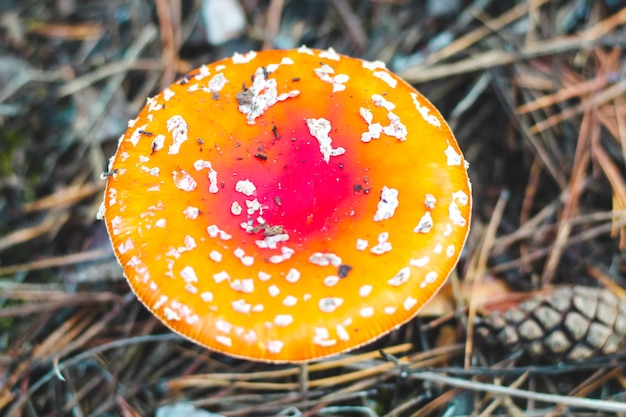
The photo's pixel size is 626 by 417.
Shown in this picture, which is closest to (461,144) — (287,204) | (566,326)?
(566,326)

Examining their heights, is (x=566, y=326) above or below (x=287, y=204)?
below

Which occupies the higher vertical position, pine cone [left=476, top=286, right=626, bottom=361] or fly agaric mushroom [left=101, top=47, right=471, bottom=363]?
fly agaric mushroom [left=101, top=47, right=471, bottom=363]

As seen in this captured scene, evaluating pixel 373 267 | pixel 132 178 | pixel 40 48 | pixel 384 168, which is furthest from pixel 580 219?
pixel 40 48

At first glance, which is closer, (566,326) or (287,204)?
(287,204)

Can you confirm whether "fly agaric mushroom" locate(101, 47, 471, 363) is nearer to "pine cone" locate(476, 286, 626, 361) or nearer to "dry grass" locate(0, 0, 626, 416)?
"dry grass" locate(0, 0, 626, 416)

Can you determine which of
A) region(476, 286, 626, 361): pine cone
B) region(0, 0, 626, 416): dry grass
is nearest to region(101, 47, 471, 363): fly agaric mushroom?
region(0, 0, 626, 416): dry grass

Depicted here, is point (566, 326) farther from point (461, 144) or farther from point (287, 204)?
point (287, 204)

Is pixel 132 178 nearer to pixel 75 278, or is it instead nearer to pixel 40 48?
pixel 75 278
